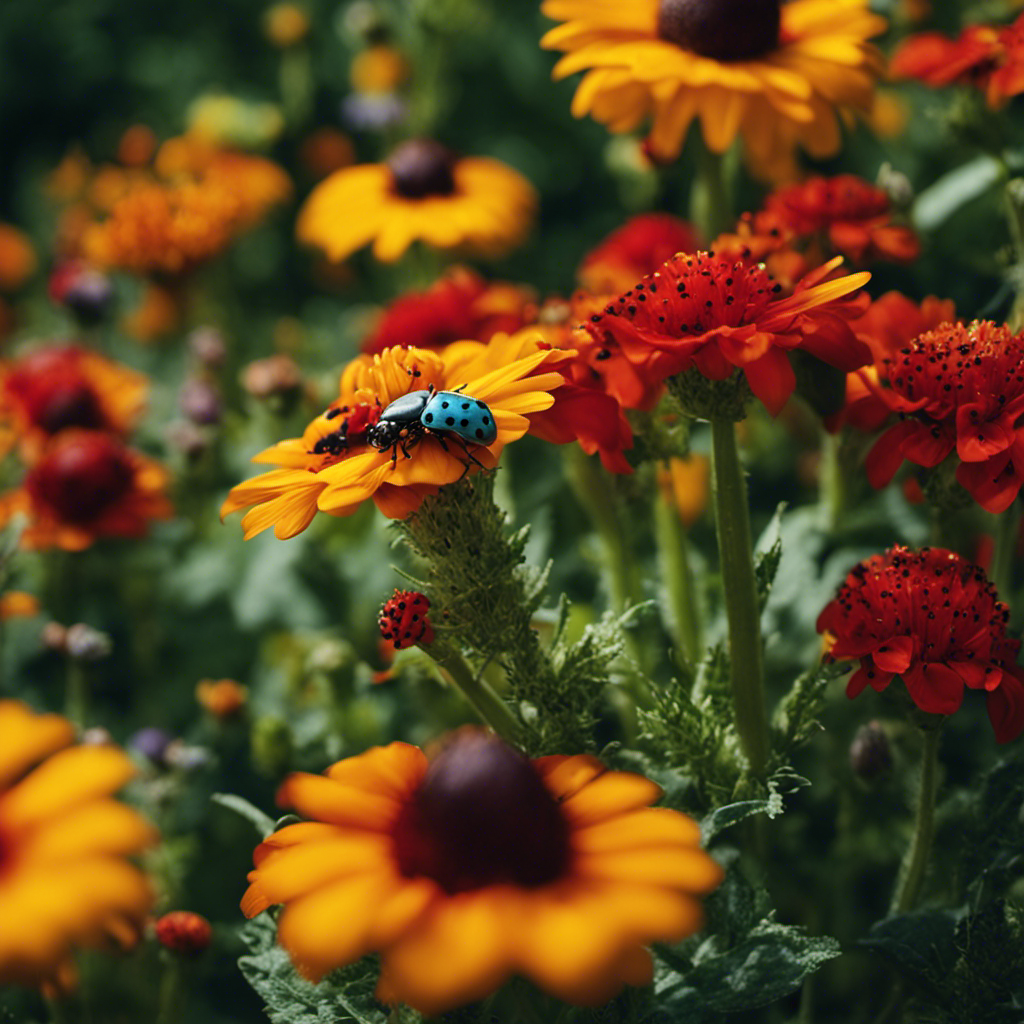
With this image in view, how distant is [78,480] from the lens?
3.65 feet

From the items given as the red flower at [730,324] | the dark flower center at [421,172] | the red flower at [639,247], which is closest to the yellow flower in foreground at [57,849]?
the red flower at [730,324]

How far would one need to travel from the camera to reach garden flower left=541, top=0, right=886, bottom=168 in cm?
94

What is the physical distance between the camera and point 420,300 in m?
1.12

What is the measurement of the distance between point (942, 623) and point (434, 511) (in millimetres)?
298

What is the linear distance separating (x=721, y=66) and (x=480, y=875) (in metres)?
0.74

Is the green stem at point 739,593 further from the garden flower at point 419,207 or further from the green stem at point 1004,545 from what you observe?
the garden flower at point 419,207

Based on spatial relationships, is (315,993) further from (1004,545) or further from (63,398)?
(63,398)

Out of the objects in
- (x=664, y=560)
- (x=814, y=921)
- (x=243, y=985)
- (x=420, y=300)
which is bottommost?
(x=243, y=985)

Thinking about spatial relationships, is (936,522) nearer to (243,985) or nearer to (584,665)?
(584,665)

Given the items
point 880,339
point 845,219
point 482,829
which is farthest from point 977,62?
point 482,829

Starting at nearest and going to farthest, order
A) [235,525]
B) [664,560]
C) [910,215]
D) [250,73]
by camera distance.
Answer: [664,560], [910,215], [235,525], [250,73]

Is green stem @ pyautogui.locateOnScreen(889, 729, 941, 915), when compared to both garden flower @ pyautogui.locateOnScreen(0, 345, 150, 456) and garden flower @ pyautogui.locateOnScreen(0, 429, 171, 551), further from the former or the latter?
garden flower @ pyautogui.locateOnScreen(0, 345, 150, 456)

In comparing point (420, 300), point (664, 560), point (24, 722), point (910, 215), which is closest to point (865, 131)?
A: point (910, 215)

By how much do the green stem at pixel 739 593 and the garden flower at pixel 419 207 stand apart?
679 millimetres
